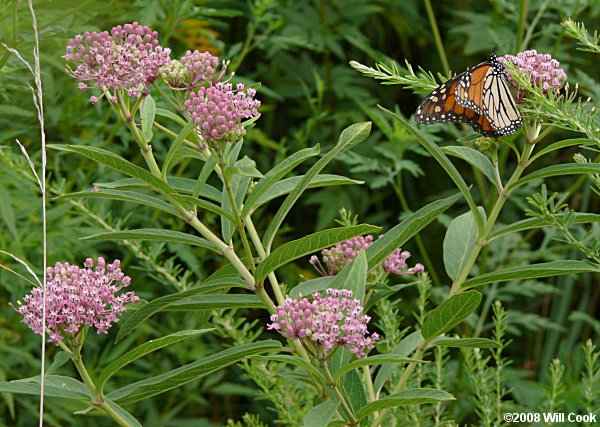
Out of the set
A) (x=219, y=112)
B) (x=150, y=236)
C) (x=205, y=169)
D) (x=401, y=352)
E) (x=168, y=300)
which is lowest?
(x=401, y=352)

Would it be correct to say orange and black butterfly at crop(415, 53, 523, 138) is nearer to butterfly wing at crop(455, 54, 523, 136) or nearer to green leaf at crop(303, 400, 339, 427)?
butterfly wing at crop(455, 54, 523, 136)

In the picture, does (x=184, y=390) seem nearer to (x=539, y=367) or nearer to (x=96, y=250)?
(x=96, y=250)

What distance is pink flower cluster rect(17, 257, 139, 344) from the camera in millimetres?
1317

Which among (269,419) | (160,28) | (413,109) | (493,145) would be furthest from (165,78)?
(413,109)

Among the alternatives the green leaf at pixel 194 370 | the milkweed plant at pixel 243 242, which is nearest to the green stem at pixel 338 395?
the milkweed plant at pixel 243 242

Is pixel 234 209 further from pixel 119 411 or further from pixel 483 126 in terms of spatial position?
pixel 483 126

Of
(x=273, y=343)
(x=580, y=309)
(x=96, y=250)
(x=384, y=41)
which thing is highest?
(x=273, y=343)

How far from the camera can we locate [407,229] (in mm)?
1429

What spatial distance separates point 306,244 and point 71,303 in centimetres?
38

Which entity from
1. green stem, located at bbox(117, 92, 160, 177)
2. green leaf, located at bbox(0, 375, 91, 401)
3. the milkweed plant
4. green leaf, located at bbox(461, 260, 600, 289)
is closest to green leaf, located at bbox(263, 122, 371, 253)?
the milkweed plant

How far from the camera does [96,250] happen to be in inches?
124

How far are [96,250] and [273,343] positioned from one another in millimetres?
1932

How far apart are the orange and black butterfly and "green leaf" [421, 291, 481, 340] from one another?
358mm

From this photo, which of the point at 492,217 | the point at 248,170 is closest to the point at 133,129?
the point at 248,170
